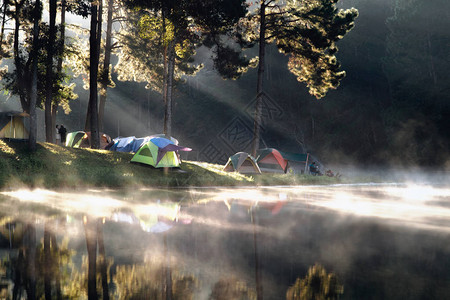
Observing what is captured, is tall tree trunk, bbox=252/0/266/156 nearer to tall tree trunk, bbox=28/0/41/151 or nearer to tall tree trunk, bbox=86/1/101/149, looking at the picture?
tall tree trunk, bbox=86/1/101/149

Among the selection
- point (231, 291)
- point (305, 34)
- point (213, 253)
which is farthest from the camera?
point (305, 34)

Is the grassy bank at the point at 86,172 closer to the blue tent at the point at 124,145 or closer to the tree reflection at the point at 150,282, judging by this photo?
the blue tent at the point at 124,145

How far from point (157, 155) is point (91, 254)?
16.3 meters

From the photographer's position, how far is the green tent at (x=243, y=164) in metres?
27.2

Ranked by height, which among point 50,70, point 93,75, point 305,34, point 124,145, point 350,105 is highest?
point 305,34

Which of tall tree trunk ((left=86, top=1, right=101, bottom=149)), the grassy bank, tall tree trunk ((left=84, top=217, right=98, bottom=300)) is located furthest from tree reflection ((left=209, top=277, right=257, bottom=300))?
tall tree trunk ((left=86, top=1, right=101, bottom=149))

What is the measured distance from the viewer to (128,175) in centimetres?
1975

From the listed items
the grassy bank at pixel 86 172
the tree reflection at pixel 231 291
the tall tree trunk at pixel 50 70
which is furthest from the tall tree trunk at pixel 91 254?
the tall tree trunk at pixel 50 70

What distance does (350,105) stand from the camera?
181 feet

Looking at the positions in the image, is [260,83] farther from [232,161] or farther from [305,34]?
[232,161]

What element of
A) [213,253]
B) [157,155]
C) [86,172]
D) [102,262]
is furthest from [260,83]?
[102,262]

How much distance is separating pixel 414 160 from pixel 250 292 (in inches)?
1714

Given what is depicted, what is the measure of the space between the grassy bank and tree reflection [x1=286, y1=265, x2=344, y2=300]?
13904mm

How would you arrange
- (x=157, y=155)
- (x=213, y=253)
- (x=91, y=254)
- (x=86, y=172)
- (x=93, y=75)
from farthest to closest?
(x=93, y=75) → (x=157, y=155) → (x=86, y=172) → (x=213, y=253) → (x=91, y=254)
